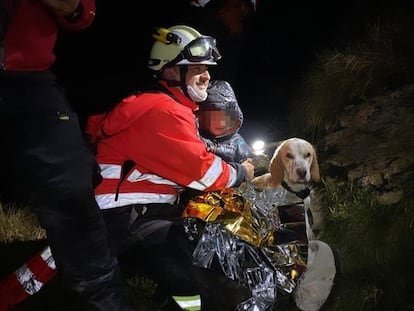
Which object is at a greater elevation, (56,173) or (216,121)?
(56,173)

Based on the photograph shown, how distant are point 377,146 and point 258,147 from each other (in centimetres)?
104

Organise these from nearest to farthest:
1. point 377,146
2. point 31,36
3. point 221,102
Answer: point 31,36, point 221,102, point 377,146

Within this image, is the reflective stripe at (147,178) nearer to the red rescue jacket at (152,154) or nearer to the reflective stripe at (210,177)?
the red rescue jacket at (152,154)

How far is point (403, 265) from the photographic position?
12.2 ft

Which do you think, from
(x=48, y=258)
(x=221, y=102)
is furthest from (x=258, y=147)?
(x=48, y=258)

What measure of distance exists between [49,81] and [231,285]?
5.15 ft

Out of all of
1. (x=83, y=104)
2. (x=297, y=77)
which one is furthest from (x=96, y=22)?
(x=297, y=77)

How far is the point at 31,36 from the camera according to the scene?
2762 millimetres

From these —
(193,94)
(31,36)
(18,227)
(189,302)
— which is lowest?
(18,227)

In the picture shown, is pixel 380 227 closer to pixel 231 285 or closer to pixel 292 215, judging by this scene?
pixel 292 215

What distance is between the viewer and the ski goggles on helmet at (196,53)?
3453mm

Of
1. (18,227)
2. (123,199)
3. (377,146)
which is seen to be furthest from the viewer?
(18,227)

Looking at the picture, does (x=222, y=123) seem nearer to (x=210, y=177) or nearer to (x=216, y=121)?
(x=216, y=121)

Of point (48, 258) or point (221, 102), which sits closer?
point (48, 258)
